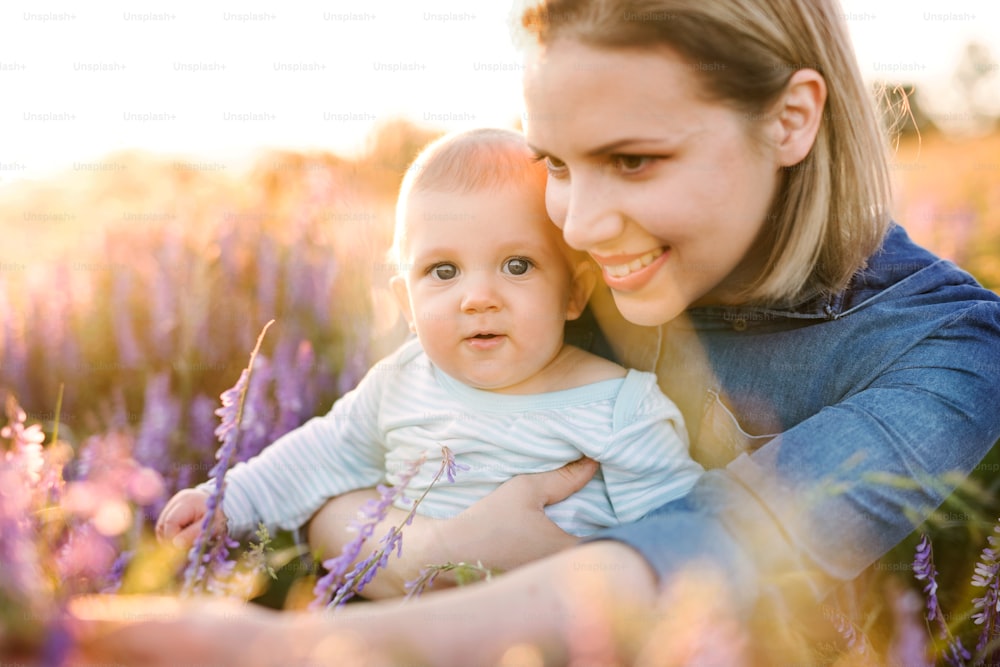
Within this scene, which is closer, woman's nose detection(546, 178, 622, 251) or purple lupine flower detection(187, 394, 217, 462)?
woman's nose detection(546, 178, 622, 251)

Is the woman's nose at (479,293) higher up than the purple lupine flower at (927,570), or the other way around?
the woman's nose at (479,293)

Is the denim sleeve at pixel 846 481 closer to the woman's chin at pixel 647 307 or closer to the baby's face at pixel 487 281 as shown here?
the woman's chin at pixel 647 307

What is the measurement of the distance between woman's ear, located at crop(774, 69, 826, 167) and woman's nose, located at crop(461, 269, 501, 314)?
831 mm

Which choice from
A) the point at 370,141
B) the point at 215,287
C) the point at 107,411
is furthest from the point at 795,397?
the point at 370,141

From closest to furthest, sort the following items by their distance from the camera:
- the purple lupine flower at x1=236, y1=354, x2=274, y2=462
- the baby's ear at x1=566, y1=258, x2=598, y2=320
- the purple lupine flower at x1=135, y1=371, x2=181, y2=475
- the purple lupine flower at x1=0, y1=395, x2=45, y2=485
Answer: the purple lupine flower at x1=0, y1=395, x2=45, y2=485 < the baby's ear at x1=566, y1=258, x2=598, y2=320 < the purple lupine flower at x1=135, y1=371, x2=181, y2=475 < the purple lupine flower at x1=236, y1=354, x2=274, y2=462

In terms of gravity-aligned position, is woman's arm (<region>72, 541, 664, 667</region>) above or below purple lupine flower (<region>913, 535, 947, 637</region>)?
above

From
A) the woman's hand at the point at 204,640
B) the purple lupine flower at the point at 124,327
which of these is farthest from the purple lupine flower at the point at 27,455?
the purple lupine flower at the point at 124,327

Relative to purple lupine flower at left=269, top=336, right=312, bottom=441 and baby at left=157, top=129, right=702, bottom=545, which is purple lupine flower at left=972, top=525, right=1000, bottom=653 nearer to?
baby at left=157, top=129, right=702, bottom=545

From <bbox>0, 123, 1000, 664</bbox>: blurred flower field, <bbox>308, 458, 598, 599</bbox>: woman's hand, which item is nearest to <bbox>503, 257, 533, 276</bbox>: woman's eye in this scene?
<bbox>308, 458, 598, 599</bbox>: woman's hand

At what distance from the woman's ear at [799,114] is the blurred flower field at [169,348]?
0.60 m

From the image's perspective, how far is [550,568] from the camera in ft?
4.33

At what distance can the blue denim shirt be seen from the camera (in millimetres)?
1606

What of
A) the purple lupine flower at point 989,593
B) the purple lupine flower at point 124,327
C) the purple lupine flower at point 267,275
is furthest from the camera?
the purple lupine flower at point 267,275

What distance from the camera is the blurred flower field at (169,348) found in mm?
1535
